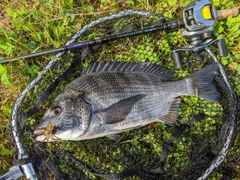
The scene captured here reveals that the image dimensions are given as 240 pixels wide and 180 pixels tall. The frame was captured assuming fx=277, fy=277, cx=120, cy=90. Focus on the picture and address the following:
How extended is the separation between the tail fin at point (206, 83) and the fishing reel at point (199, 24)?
0.19m

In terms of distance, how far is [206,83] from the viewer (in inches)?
117

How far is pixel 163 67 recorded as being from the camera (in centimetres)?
303

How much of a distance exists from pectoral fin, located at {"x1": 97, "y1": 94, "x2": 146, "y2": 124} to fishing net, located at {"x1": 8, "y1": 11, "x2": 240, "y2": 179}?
438 mm

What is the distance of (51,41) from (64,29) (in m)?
0.21

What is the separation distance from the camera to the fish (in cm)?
261

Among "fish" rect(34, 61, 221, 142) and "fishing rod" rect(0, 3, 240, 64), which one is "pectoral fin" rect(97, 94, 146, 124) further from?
"fishing rod" rect(0, 3, 240, 64)

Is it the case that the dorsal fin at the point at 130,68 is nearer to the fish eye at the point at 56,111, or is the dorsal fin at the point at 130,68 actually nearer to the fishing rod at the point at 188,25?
the fishing rod at the point at 188,25

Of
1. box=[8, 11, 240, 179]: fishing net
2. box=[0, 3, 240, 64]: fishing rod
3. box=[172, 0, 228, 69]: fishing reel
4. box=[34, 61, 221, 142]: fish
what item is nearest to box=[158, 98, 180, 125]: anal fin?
box=[34, 61, 221, 142]: fish

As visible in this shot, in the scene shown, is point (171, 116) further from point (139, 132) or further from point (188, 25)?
point (188, 25)

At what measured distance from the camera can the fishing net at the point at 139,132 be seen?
293 cm

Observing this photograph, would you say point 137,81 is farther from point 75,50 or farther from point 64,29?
point 64,29

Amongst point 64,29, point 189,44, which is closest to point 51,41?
point 64,29

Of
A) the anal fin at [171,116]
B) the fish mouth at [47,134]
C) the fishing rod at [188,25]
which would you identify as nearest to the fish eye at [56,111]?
the fish mouth at [47,134]

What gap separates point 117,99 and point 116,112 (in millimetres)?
141
